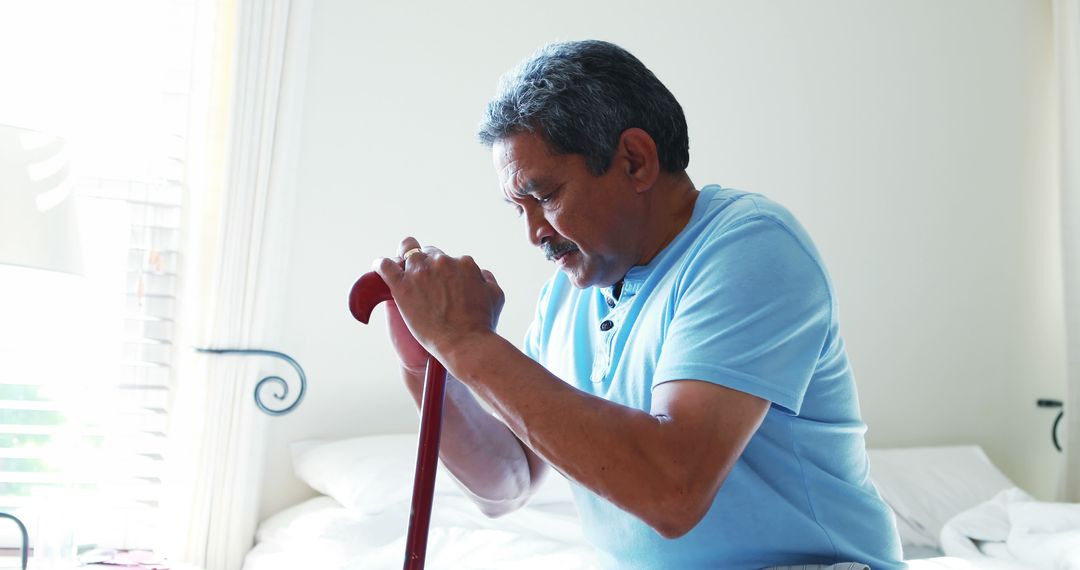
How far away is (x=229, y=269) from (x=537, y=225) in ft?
4.72

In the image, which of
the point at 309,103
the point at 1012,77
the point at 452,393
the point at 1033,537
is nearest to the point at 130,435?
the point at 309,103

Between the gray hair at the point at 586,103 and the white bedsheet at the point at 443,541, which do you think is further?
the white bedsheet at the point at 443,541

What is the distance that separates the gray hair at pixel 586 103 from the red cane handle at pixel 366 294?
260 mm

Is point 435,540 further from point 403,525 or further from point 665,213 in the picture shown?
point 665,213

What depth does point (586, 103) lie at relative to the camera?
1.23m

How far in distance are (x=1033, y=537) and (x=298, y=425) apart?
1824mm

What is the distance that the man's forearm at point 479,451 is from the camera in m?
1.41

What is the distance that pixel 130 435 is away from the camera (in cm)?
256

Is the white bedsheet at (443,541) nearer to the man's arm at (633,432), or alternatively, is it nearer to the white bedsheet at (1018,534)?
the white bedsheet at (1018,534)

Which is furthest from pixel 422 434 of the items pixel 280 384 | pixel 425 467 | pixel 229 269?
pixel 280 384

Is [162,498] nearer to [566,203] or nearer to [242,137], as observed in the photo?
[242,137]

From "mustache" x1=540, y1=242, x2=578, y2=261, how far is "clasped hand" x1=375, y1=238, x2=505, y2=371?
0.16 m

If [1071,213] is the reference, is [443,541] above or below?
below

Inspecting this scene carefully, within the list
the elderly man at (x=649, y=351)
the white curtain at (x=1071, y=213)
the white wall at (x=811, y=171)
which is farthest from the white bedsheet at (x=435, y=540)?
the white curtain at (x=1071, y=213)
